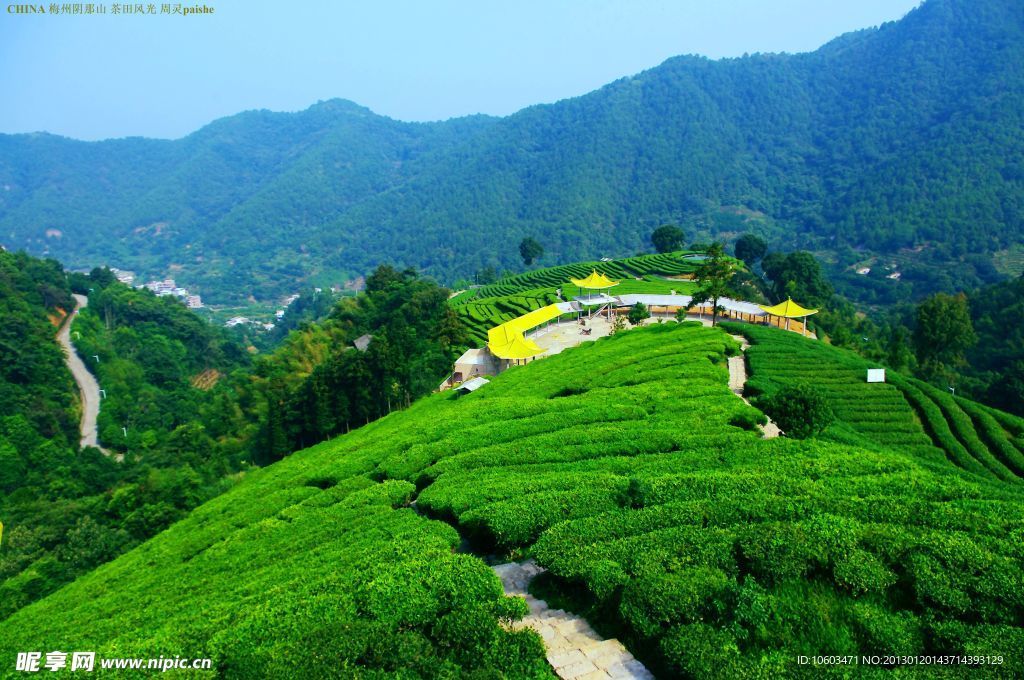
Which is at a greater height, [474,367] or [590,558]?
[590,558]

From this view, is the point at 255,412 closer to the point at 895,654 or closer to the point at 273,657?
the point at 273,657

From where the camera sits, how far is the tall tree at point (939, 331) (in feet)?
131

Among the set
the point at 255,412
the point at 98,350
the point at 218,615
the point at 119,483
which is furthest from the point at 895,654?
the point at 98,350

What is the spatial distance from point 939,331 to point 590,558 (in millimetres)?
39575

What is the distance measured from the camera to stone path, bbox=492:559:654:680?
9969 mm

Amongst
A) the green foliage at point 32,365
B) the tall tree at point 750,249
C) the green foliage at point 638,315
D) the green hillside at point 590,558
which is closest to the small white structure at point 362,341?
the green foliage at point 638,315

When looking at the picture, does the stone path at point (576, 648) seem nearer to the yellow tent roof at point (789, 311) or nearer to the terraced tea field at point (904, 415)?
A: the terraced tea field at point (904, 415)

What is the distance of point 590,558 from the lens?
11828 mm

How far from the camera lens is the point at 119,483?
3819 centimetres

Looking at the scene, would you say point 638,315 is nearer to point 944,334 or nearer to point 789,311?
point 789,311

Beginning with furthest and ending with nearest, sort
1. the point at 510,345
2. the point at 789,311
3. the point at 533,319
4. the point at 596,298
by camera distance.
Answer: the point at 596,298, the point at 533,319, the point at 789,311, the point at 510,345

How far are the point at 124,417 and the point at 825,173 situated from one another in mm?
167043

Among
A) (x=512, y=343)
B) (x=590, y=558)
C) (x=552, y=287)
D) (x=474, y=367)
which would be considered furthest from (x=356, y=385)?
(x=552, y=287)

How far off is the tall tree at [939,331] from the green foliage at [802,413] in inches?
1043
